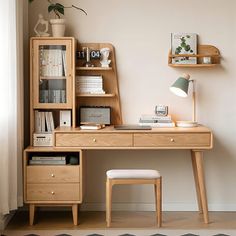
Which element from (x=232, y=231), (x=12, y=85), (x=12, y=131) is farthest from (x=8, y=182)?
(x=232, y=231)

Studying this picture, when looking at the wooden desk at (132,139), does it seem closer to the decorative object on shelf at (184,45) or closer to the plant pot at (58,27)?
the decorative object on shelf at (184,45)

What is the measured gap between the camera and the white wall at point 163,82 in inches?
177

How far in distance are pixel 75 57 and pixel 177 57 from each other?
91 cm

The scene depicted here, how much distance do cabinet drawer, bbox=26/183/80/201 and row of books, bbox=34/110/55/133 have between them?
548 mm

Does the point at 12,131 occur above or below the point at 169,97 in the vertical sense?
below

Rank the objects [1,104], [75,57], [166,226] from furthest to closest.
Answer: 1. [75,57]
2. [166,226]
3. [1,104]

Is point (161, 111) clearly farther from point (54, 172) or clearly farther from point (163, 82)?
point (54, 172)

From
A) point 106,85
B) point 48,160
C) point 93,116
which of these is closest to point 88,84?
point 106,85

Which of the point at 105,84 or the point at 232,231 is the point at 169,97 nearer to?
the point at 105,84

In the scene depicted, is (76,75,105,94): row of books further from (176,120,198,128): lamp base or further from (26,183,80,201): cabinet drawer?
(26,183,80,201): cabinet drawer

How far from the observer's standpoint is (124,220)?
4254 millimetres

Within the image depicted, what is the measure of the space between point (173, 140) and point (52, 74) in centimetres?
120

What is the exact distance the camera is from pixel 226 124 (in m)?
4.57

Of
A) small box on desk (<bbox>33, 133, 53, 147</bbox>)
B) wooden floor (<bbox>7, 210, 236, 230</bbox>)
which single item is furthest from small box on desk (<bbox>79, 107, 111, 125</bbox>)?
wooden floor (<bbox>7, 210, 236, 230</bbox>)
